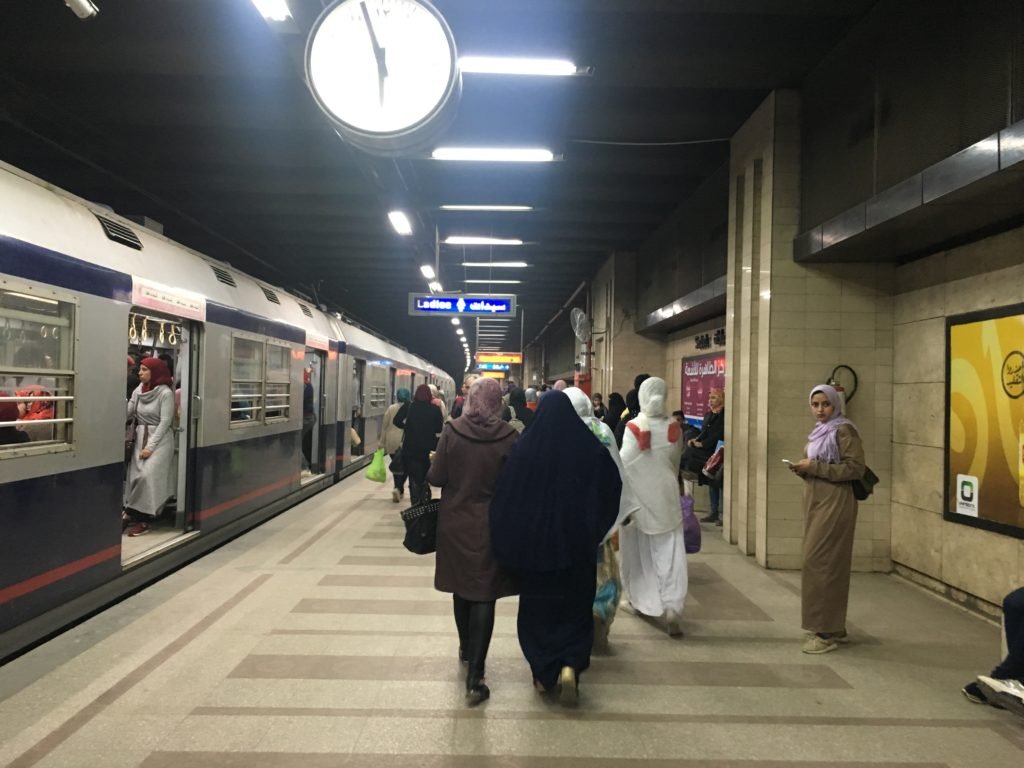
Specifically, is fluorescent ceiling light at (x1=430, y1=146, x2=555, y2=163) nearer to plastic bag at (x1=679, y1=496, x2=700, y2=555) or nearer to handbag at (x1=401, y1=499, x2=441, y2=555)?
plastic bag at (x1=679, y1=496, x2=700, y2=555)

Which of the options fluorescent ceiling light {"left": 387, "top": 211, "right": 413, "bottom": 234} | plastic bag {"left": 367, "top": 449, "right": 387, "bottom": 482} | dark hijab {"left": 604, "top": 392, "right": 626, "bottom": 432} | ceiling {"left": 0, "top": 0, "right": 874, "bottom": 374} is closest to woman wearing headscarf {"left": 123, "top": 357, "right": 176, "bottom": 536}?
ceiling {"left": 0, "top": 0, "right": 874, "bottom": 374}

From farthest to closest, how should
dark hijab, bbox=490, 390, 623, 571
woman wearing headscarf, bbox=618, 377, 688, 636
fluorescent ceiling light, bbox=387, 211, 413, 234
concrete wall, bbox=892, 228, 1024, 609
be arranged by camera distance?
fluorescent ceiling light, bbox=387, 211, 413, 234, concrete wall, bbox=892, 228, 1024, 609, woman wearing headscarf, bbox=618, 377, 688, 636, dark hijab, bbox=490, 390, 623, 571

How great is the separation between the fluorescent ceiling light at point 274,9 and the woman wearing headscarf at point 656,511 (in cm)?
288

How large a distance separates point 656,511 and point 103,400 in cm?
364

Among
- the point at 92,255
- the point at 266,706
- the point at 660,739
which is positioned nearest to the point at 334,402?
the point at 92,255

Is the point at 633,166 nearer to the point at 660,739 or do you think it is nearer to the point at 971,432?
the point at 971,432

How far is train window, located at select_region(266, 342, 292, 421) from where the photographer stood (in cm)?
723

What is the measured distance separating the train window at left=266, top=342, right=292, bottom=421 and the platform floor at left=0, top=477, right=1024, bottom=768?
271 centimetres

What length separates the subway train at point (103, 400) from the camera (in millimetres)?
3520

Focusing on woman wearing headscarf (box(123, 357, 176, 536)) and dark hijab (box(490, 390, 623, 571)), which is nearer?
dark hijab (box(490, 390, 623, 571))

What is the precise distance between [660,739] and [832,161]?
451cm

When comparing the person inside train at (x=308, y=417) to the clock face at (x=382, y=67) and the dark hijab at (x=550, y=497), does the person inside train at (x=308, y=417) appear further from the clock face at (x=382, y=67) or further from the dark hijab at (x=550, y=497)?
the dark hijab at (x=550, y=497)

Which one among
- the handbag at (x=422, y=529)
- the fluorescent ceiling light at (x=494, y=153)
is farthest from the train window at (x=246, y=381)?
the handbag at (x=422, y=529)

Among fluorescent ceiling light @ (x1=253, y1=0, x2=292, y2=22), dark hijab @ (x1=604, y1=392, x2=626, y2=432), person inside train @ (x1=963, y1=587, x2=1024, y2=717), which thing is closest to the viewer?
person inside train @ (x1=963, y1=587, x2=1024, y2=717)
